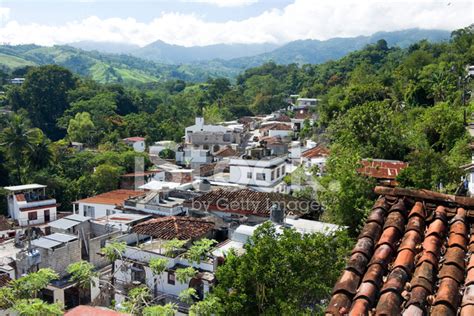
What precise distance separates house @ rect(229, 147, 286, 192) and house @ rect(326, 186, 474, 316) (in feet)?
86.2

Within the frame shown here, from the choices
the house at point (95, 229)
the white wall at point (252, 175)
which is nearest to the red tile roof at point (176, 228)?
the house at point (95, 229)

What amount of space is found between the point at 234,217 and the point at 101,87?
72.1 m

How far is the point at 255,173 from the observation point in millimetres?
32000

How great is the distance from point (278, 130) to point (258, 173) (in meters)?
24.4

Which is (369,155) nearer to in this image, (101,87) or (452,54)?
(452,54)

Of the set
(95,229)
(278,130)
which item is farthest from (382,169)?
(278,130)

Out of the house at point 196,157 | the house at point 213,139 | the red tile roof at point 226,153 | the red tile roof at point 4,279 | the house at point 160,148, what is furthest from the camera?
the house at point 160,148

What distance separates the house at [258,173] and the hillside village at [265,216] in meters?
0.10

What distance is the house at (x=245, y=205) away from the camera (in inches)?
890

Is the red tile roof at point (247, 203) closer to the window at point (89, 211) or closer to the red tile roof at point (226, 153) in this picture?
the window at point (89, 211)

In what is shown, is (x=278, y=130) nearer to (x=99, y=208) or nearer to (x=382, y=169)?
(x=99, y=208)

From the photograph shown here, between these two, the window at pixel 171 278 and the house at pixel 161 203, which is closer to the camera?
the window at pixel 171 278

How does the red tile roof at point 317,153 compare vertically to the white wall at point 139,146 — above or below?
above

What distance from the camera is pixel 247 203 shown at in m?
23.2
